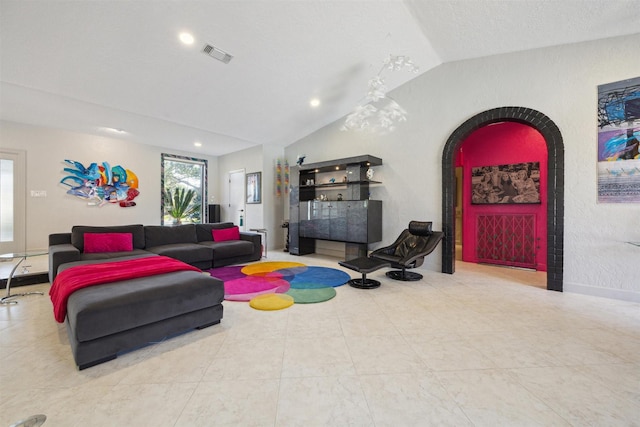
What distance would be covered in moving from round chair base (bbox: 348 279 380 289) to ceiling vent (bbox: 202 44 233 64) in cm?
378

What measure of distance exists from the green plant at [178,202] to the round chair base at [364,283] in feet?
20.2

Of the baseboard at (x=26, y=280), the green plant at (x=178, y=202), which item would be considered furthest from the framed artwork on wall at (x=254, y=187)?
the baseboard at (x=26, y=280)

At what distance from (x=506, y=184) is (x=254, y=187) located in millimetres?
6017

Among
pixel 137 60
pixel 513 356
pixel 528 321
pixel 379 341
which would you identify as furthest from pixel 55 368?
pixel 528 321

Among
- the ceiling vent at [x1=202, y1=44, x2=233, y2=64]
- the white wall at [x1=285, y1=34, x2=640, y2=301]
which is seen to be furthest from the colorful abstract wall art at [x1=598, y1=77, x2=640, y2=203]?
the ceiling vent at [x1=202, y1=44, x2=233, y2=64]

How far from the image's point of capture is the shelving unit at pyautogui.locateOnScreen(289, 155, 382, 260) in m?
5.27

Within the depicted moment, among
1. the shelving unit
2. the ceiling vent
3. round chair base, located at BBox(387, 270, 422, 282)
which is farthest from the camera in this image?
the shelving unit

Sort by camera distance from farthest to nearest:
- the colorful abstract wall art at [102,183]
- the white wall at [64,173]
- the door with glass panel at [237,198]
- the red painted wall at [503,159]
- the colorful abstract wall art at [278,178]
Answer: the door with glass panel at [237,198] < the colorful abstract wall art at [278,178] < the colorful abstract wall art at [102,183] < the white wall at [64,173] < the red painted wall at [503,159]

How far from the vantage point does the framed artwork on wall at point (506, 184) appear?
5.00 meters

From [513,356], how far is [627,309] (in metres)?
2.25

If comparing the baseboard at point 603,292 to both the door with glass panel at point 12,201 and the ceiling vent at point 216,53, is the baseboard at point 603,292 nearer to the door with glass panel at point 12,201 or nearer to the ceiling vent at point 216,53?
the ceiling vent at point 216,53

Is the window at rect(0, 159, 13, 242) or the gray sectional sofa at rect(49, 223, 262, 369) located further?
the window at rect(0, 159, 13, 242)

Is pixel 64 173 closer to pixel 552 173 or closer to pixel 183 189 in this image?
pixel 183 189

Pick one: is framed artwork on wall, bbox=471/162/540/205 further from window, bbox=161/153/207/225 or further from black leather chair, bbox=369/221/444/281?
window, bbox=161/153/207/225
